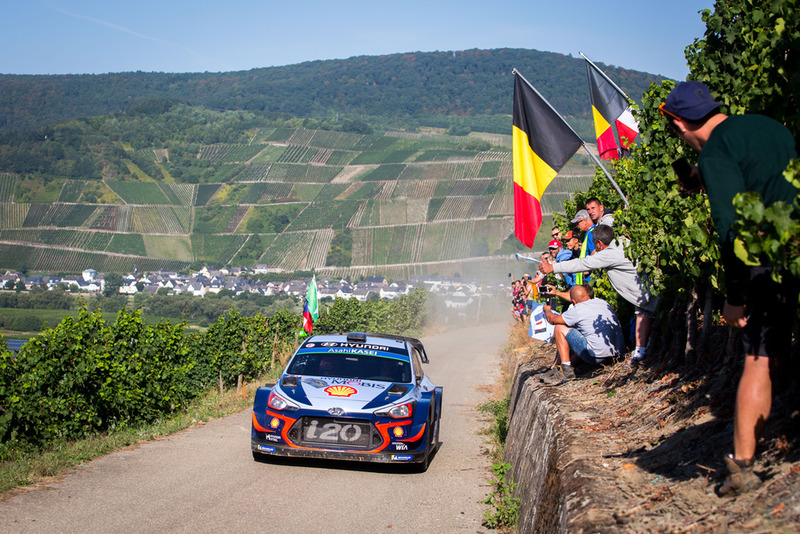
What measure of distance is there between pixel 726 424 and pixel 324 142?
163689mm

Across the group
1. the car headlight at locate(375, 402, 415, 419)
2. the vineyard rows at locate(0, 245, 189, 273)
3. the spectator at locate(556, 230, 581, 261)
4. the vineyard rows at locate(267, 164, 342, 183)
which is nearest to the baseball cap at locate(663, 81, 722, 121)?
the car headlight at locate(375, 402, 415, 419)

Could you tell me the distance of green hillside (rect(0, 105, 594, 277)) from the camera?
10212 centimetres

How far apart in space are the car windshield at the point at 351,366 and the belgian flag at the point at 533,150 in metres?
2.69

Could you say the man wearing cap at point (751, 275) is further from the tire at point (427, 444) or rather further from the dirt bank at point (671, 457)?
the tire at point (427, 444)

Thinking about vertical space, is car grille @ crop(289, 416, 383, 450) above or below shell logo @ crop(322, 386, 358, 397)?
below

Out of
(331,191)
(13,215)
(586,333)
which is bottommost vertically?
(586,333)

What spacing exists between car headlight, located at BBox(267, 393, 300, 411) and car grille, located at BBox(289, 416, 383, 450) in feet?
0.59

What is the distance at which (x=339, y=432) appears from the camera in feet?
27.5

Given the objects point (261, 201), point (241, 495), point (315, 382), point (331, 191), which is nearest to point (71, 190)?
point (261, 201)

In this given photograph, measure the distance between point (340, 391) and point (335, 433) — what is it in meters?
0.56

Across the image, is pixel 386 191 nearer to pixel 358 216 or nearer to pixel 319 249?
pixel 358 216

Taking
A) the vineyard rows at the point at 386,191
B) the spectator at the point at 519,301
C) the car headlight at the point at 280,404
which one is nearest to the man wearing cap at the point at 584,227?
the car headlight at the point at 280,404

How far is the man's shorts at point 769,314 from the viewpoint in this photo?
12.1ft

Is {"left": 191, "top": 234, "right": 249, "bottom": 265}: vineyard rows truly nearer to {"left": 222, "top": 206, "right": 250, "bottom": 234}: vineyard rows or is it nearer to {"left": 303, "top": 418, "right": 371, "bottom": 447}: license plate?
{"left": 222, "top": 206, "right": 250, "bottom": 234}: vineyard rows
